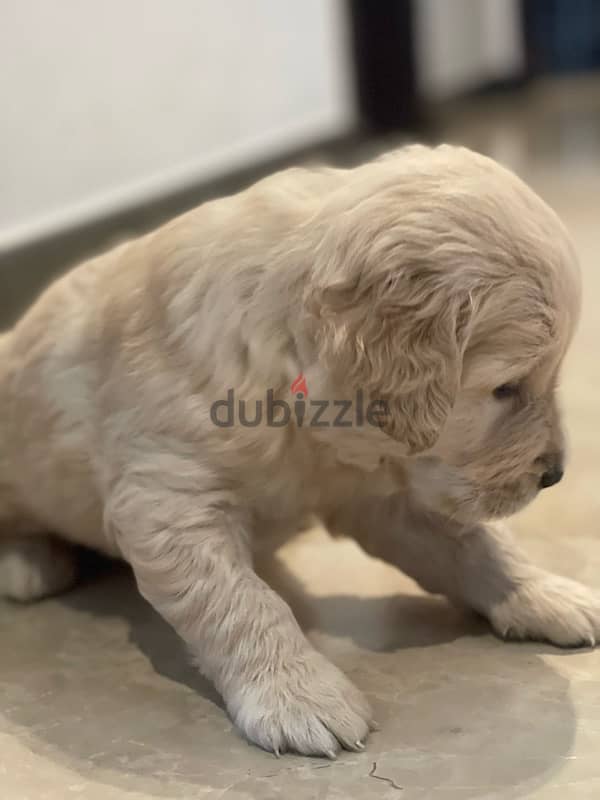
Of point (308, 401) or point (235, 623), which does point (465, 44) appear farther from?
point (235, 623)

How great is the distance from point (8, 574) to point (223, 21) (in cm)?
282

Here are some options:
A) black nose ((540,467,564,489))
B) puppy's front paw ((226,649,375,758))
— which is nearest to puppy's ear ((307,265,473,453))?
black nose ((540,467,564,489))

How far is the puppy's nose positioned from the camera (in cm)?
165

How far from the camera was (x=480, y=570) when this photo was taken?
183 centimetres

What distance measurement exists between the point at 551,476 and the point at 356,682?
43cm

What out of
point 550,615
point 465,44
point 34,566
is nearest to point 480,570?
point 550,615

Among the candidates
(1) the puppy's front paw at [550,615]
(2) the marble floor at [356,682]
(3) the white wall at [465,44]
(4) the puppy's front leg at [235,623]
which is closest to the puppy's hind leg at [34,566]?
(2) the marble floor at [356,682]

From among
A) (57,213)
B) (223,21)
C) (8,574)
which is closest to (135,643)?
(8,574)

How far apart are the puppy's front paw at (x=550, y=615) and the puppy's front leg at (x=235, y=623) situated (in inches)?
12.5

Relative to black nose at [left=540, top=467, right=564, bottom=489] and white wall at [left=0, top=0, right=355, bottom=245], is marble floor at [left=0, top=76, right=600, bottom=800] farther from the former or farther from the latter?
white wall at [left=0, top=0, right=355, bottom=245]

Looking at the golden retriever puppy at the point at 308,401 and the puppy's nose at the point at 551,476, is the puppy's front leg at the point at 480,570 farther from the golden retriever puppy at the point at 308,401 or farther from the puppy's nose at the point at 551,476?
the puppy's nose at the point at 551,476

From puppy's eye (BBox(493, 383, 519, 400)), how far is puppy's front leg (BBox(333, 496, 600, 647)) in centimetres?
29

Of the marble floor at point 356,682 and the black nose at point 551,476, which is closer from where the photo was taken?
the marble floor at point 356,682

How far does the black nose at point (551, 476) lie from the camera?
65.1 inches
